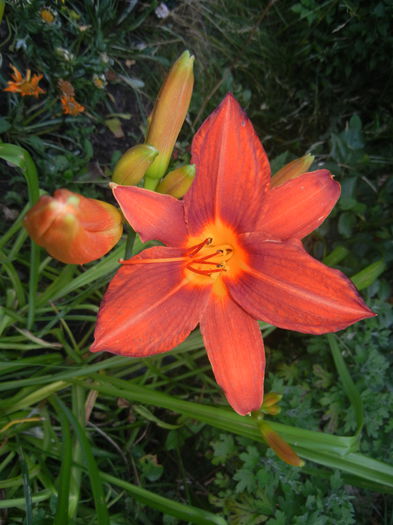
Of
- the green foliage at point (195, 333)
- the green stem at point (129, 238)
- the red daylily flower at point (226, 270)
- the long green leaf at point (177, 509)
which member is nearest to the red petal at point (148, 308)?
the red daylily flower at point (226, 270)

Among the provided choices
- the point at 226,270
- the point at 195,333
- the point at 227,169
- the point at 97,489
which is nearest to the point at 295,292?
the point at 226,270

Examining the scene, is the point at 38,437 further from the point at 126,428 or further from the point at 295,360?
the point at 295,360

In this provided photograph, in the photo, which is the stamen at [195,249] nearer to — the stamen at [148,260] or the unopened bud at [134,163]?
the stamen at [148,260]

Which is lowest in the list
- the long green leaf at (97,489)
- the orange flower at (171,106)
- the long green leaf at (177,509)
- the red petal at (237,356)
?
the long green leaf at (177,509)

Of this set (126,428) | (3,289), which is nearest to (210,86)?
(3,289)

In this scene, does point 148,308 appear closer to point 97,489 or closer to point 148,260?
point 148,260

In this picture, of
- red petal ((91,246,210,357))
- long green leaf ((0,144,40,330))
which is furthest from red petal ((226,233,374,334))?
long green leaf ((0,144,40,330))
